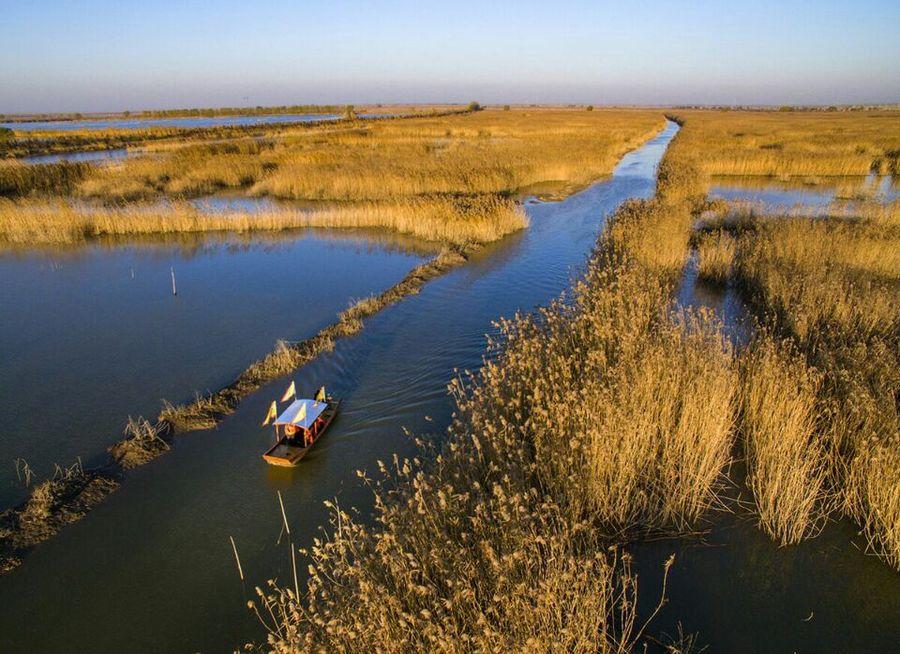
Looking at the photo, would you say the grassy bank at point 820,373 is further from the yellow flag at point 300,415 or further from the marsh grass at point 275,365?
the marsh grass at point 275,365

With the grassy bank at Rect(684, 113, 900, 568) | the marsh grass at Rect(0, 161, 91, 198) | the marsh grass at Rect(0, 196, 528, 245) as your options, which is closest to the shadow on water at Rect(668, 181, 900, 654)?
the grassy bank at Rect(684, 113, 900, 568)

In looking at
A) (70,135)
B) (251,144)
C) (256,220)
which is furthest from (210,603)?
(70,135)

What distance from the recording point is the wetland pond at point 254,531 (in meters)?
4.29

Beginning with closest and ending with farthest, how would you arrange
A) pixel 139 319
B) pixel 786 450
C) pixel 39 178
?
pixel 786 450, pixel 139 319, pixel 39 178

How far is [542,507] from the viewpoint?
331cm

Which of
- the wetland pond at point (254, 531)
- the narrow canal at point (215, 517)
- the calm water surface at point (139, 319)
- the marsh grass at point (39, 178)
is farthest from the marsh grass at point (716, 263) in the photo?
the marsh grass at point (39, 178)

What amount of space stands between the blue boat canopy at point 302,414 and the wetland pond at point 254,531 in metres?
0.49

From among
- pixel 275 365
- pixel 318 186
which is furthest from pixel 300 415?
pixel 318 186

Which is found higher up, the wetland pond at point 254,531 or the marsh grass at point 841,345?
the marsh grass at point 841,345

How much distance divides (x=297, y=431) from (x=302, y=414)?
0.44 metres

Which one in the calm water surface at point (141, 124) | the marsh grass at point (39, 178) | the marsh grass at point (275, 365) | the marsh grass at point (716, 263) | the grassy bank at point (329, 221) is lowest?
the marsh grass at point (275, 365)

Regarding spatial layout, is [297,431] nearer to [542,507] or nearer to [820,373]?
[542,507]

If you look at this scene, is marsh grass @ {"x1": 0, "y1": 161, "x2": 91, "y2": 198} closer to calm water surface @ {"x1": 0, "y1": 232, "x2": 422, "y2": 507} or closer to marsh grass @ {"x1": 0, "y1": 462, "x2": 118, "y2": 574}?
calm water surface @ {"x1": 0, "y1": 232, "x2": 422, "y2": 507}

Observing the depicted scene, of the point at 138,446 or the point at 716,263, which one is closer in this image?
the point at 138,446
